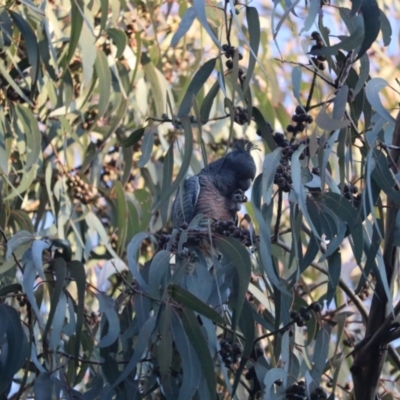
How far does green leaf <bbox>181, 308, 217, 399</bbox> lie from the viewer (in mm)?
1750

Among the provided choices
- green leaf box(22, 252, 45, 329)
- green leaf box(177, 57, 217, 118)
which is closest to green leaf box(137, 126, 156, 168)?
green leaf box(177, 57, 217, 118)

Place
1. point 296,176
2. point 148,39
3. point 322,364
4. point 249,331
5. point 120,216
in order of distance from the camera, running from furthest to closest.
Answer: point 148,39 → point 120,216 → point 322,364 → point 249,331 → point 296,176

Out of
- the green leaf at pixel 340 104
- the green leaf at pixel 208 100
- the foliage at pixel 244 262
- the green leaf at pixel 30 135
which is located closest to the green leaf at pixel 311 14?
the foliage at pixel 244 262

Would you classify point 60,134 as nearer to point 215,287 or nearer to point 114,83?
point 114,83

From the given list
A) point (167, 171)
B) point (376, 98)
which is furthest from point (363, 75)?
point (167, 171)

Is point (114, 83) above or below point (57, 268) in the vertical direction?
above

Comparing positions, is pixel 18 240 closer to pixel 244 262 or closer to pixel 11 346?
pixel 11 346

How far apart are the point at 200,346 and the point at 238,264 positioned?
0.60 feet

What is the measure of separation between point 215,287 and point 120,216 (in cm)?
87

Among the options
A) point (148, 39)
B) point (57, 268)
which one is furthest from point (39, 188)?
point (57, 268)

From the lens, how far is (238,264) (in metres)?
1.79

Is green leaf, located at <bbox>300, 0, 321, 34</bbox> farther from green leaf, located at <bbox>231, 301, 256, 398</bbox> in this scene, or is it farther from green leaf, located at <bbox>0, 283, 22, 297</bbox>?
green leaf, located at <bbox>0, 283, 22, 297</bbox>

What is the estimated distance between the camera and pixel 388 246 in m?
1.95

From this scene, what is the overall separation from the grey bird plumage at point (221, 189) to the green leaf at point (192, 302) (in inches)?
25.9
